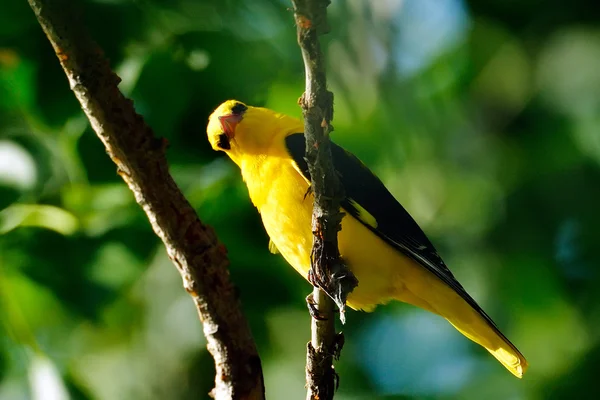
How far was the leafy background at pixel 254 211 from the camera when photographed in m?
3.65

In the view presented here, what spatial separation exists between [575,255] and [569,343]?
62cm

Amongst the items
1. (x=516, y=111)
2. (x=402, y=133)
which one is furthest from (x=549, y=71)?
(x=402, y=133)

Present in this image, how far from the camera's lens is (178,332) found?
15.1 ft

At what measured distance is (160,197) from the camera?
309 cm

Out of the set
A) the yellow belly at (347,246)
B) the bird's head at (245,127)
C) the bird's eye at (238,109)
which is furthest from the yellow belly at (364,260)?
the bird's eye at (238,109)

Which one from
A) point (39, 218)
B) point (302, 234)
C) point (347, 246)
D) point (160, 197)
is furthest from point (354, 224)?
point (39, 218)

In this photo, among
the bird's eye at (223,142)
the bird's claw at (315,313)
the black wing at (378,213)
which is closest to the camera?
the bird's claw at (315,313)

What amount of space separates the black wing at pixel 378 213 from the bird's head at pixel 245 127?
0.13 meters

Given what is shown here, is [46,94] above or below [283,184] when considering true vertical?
above

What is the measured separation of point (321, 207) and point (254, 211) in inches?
68.3

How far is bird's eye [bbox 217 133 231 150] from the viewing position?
12.4 feet

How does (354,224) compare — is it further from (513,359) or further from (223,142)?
(513,359)

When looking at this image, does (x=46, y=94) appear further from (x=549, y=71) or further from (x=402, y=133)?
(x=549, y=71)

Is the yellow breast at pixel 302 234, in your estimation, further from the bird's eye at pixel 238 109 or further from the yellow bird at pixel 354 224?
the bird's eye at pixel 238 109
